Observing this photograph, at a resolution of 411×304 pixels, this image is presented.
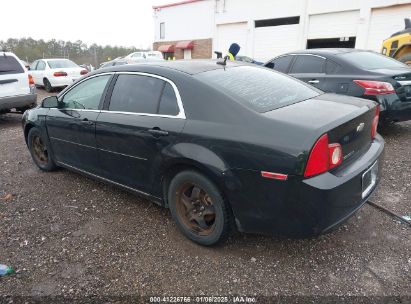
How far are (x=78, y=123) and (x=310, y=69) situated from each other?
438cm

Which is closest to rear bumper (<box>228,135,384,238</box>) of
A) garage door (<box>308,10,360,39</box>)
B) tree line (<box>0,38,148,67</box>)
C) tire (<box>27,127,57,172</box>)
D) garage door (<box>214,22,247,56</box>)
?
tire (<box>27,127,57,172</box>)

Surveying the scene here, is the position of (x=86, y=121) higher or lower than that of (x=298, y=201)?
higher

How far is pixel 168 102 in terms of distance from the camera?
290 cm

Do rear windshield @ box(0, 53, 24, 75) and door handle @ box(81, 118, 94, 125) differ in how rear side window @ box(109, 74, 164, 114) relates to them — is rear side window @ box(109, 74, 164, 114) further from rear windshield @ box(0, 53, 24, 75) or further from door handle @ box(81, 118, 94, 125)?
rear windshield @ box(0, 53, 24, 75)

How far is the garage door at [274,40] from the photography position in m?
21.8

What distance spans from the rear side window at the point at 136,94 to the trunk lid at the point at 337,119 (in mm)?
1113

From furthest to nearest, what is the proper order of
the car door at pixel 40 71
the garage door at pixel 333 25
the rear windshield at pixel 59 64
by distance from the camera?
the garage door at pixel 333 25
the car door at pixel 40 71
the rear windshield at pixel 59 64

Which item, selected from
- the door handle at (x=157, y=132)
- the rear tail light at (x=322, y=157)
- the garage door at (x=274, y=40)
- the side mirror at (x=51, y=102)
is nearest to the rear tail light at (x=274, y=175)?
the rear tail light at (x=322, y=157)

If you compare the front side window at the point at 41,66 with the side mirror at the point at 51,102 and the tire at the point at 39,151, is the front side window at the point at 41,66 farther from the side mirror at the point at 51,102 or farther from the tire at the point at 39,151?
the side mirror at the point at 51,102

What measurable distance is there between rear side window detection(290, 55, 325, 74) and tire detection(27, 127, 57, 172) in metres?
4.64

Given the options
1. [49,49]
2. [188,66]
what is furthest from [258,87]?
[49,49]

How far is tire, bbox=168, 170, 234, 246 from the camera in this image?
8.58 feet

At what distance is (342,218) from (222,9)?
2642 centimetres

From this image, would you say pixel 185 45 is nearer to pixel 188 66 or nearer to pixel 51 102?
pixel 51 102
